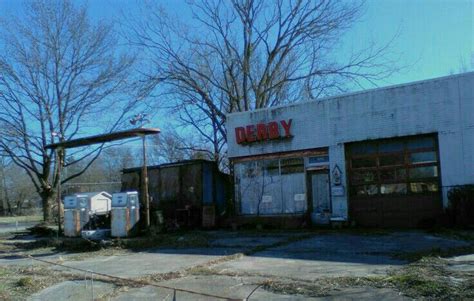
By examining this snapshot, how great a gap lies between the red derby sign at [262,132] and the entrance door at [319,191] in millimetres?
1917

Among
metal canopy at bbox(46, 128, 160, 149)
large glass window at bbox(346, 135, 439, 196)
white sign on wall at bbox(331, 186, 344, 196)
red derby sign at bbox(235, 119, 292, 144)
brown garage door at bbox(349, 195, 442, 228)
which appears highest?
red derby sign at bbox(235, 119, 292, 144)

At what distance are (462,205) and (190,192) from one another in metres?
10.7

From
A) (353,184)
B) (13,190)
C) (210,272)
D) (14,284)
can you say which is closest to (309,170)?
(353,184)

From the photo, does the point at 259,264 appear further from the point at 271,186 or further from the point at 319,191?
the point at 271,186

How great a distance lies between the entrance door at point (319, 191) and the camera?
66.6 feet

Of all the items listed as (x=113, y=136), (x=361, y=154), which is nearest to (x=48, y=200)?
(x=113, y=136)

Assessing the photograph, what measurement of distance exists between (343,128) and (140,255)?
911cm

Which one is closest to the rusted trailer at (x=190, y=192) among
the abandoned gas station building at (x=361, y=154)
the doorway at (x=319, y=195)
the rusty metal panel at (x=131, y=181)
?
the rusty metal panel at (x=131, y=181)

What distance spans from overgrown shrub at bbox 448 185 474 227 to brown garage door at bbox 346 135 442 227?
2.45ft

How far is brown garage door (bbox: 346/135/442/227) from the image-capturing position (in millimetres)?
17812

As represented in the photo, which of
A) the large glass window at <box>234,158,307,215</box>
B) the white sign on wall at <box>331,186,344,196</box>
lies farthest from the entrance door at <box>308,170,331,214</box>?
the white sign on wall at <box>331,186,344,196</box>

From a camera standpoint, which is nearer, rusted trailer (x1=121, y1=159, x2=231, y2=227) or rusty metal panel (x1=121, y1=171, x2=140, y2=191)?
rusted trailer (x1=121, y1=159, x2=231, y2=227)

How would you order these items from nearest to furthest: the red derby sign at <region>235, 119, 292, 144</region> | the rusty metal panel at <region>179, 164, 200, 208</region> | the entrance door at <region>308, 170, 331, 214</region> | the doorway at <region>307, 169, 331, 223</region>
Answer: the doorway at <region>307, 169, 331, 223</region>, the entrance door at <region>308, 170, 331, 214</region>, the red derby sign at <region>235, 119, 292, 144</region>, the rusty metal panel at <region>179, 164, 200, 208</region>

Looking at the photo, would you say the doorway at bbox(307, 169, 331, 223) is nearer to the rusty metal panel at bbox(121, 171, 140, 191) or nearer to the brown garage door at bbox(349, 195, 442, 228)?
the brown garage door at bbox(349, 195, 442, 228)
